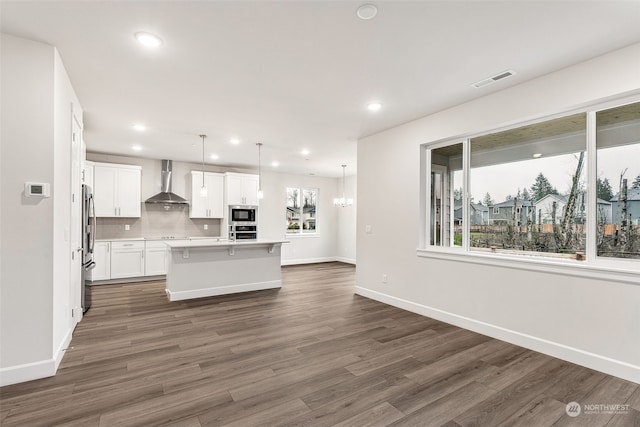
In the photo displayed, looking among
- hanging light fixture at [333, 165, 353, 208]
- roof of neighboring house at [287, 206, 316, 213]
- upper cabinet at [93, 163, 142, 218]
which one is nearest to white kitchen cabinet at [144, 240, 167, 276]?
upper cabinet at [93, 163, 142, 218]

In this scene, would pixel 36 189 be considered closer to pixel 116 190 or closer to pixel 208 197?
pixel 116 190

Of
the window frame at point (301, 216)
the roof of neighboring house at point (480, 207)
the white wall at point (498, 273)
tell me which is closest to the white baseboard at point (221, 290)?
the white wall at point (498, 273)

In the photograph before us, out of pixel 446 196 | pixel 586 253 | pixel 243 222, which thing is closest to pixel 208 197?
pixel 243 222

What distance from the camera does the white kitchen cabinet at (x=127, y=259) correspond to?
20.8 feet

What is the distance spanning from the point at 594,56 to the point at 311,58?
2458mm

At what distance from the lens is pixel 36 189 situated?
100 inches

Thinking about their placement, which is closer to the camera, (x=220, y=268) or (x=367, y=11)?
(x=367, y=11)

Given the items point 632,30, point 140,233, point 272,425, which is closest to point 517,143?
point 632,30

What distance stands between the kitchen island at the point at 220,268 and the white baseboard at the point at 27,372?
247 centimetres

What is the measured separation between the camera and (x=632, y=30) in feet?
7.88

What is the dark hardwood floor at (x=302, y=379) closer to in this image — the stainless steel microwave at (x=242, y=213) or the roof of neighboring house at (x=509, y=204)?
the roof of neighboring house at (x=509, y=204)

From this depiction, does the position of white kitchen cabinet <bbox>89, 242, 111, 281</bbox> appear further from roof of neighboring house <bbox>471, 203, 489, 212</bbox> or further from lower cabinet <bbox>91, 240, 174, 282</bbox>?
roof of neighboring house <bbox>471, 203, 489, 212</bbox>

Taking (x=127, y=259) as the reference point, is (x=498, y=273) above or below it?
above

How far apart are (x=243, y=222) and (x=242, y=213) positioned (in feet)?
0.75
